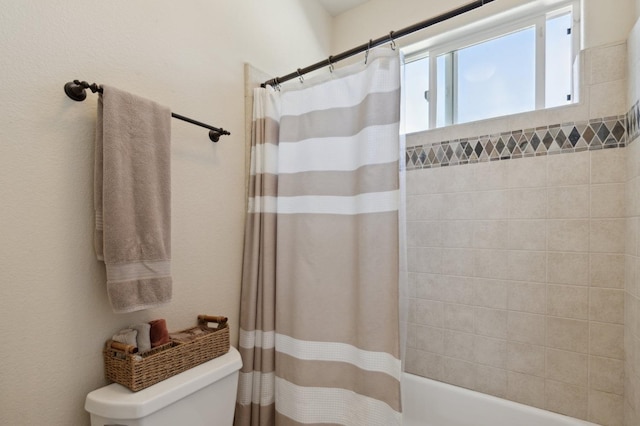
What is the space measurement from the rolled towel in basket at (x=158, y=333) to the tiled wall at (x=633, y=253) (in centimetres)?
175

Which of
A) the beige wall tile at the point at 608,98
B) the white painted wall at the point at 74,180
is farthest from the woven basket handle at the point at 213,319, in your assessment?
the beige wall tile at the point at 608,98

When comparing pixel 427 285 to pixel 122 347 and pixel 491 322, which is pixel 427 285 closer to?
pixel 491 322

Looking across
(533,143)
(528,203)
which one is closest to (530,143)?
(533,143)

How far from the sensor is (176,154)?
1246 millimetres

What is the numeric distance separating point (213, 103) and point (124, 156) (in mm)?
561

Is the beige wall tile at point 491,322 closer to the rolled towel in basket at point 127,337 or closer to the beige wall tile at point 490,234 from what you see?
the beige wall tile at point 490,234

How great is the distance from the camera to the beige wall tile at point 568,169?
141 centimetres

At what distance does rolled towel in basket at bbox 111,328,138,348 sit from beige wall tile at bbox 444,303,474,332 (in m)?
1.51

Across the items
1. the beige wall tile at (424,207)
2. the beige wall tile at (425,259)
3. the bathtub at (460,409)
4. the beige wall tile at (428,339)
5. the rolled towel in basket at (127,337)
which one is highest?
the beige wall tile at (424,207)

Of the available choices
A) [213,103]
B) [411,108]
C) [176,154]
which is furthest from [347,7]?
[176,154]

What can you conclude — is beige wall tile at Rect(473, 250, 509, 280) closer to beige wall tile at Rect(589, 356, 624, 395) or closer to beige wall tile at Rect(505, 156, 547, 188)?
beige wall tile at Rect(505, 156, 547, 188)

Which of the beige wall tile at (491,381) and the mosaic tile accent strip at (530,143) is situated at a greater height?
the mosaic tile accent strip at (530,143)

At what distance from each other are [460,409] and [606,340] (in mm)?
752

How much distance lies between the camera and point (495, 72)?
70.2 inches
